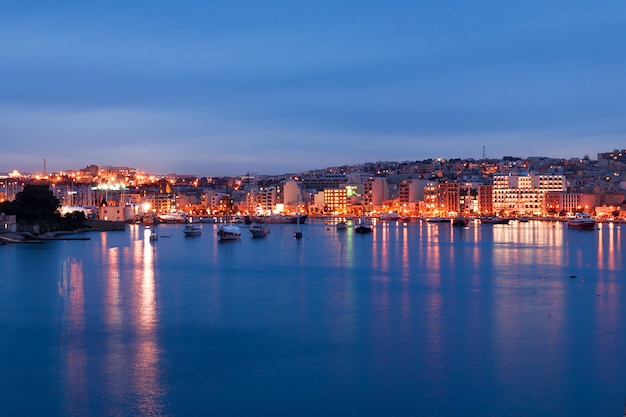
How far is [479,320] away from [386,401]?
11.5ft

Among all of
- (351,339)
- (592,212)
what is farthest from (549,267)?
(592,212)

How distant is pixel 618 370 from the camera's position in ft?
21.4

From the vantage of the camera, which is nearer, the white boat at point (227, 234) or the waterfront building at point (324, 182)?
the white boat at point (227, 234)

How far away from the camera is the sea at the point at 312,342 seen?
5.71 metres

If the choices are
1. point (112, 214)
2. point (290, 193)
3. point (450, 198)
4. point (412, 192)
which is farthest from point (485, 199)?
point (112, 214)

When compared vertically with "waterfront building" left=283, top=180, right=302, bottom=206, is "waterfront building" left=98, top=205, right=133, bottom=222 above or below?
below

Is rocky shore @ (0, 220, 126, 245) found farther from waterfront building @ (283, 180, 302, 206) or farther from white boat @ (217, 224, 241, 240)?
waterfront building @ (283, 180, 302, 206)

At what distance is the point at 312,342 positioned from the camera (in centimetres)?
767

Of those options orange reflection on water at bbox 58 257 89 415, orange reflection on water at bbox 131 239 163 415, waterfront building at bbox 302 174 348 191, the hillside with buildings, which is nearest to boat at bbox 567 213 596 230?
the hillside with buildings

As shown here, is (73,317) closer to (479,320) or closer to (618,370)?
(479,320)

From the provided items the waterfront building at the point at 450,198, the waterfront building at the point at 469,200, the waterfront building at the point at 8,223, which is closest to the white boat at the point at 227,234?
the waterfront building at the point at 8,223

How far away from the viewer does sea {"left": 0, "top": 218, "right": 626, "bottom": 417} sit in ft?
18.7

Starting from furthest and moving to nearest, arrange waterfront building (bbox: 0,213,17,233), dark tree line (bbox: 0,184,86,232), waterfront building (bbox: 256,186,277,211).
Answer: waterfront building (bbox: 256,186,277,211) → dark tree line (bbox: 0,184,86,232) → waterfront building (bbox: 0,213,17,233)

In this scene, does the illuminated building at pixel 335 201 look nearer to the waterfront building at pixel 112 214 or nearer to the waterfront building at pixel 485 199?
the waterfront building at pixel 485 199
